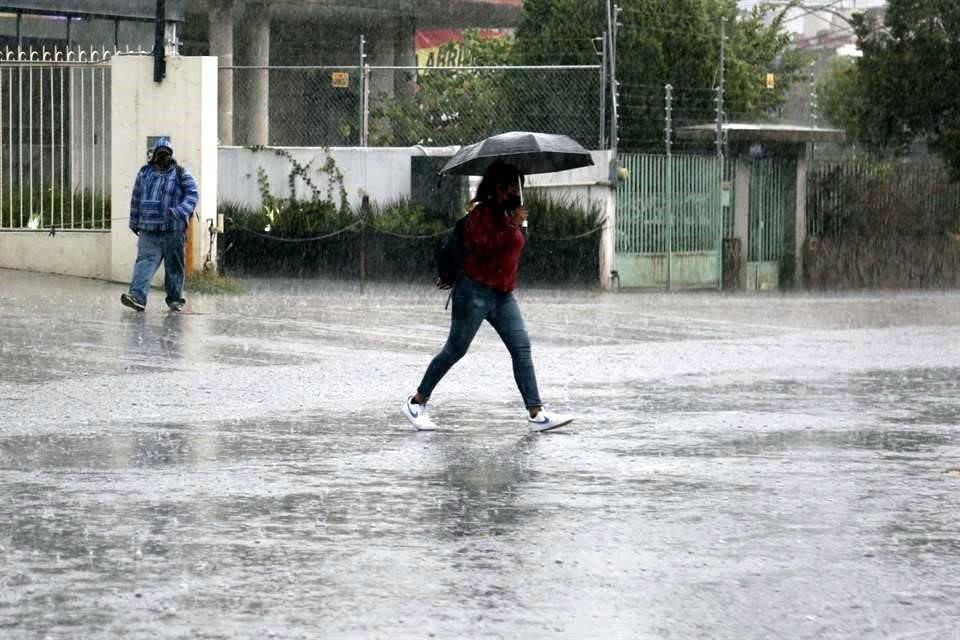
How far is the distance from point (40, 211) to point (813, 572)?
1718 centimetres

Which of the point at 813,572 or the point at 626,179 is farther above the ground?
the point at 626,179

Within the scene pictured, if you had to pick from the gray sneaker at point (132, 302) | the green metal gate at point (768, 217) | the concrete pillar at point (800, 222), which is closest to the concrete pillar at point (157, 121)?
the gray sneaker at point (132, 302)

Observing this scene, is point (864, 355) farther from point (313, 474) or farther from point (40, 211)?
point (40, 211)

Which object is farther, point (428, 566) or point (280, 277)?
A: point (280, 277)

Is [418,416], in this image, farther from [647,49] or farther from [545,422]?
[647,49]

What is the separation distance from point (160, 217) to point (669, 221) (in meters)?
10.9

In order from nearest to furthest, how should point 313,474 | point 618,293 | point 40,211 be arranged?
point 313,474 → point 40,211 → point 618,293

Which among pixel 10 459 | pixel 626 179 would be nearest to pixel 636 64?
pixel 626 179

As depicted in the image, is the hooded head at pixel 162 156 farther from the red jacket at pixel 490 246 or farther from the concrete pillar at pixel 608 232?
the concrete pillar at pixel 608 232

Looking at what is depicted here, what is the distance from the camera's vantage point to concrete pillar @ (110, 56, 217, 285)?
21812 mm

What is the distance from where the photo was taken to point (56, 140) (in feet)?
73.2

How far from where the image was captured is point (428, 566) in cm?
723

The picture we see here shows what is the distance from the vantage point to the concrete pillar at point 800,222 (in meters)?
31.0

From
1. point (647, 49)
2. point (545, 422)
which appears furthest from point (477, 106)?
point (545, 422)
